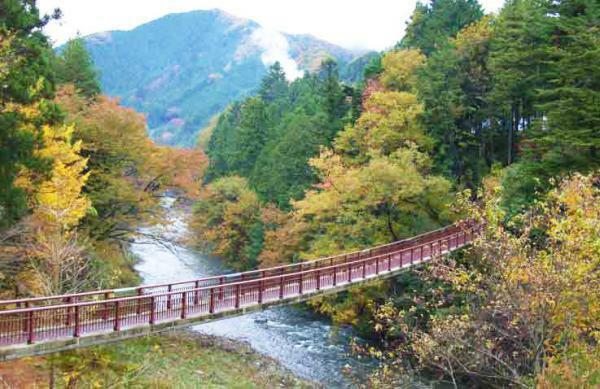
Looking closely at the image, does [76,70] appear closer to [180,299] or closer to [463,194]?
[180,299]

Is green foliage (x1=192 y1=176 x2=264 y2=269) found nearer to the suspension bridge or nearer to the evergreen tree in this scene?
the suspension bridge

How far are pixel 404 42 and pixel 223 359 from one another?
1474 inches

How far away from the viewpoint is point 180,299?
16.9 m

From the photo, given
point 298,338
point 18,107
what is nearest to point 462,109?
point 298,338

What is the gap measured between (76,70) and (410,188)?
81.9 feet

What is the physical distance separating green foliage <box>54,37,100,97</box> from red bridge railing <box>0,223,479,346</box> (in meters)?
Answer: 21.7

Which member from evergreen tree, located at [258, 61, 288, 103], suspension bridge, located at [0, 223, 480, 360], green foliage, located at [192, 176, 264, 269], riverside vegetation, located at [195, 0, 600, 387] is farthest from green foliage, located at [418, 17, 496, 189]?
evergreen tree, located at [258, 61, 288, 103]

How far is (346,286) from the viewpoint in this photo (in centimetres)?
2159

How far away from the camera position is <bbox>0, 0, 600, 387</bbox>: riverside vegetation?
36.9 feet

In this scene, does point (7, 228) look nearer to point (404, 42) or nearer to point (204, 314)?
point (204, 314)

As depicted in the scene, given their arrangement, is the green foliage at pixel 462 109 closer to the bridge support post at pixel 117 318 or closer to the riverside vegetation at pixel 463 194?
the riverside vegetation at pixel 463 194

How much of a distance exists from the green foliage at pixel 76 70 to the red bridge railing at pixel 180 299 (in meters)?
21.7

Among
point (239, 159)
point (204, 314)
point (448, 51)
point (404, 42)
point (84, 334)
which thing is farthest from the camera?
point (239, 159)

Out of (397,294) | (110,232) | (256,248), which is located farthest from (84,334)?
(256,248)
